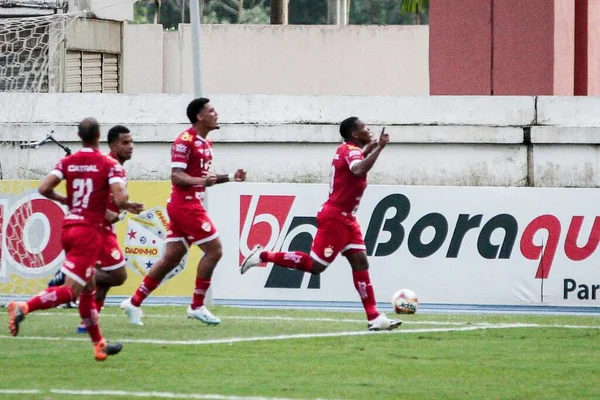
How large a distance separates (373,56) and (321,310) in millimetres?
25366

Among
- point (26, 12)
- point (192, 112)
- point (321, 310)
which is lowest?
point (321, 310)

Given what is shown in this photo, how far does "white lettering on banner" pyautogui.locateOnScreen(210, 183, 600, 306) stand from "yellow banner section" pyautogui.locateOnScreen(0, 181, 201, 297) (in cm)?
71

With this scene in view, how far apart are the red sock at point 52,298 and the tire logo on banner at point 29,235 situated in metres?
6.21

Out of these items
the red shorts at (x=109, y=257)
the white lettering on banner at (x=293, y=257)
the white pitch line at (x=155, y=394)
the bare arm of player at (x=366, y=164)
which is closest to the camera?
the white pitch line at (x=155, y=394)

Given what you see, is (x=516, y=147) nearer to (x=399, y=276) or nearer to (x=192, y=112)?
(x=399, y=276)

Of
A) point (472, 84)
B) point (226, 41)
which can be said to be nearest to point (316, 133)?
point (472, 84)

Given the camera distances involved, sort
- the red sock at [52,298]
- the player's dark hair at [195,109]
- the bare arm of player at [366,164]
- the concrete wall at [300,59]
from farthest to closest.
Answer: the concrete wall at [300,59]
the player's dark hair at [195,109]
the bare arm of player at [366,164]
the red sock at [52,298]

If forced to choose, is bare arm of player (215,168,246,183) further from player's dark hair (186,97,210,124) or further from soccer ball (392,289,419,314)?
soccer ball (392,289,419,314)

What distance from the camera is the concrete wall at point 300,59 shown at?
123 feet

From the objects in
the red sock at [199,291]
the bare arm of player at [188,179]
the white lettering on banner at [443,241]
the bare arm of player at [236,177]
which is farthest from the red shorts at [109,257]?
the white lettering on banner at [443,241]

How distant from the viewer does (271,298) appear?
1542cm

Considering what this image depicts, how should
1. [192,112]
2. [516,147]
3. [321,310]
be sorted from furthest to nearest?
[516,147]
[321,310]
[192,112]

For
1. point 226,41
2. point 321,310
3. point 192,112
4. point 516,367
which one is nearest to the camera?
point 516,367

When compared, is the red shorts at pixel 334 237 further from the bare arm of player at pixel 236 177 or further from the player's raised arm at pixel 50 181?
the player's raised arm at pixel 50 181
